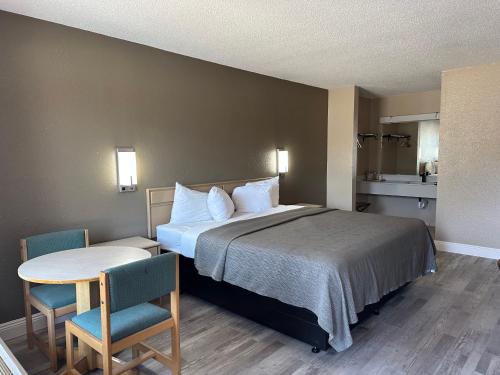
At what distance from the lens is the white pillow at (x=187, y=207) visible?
3.64m

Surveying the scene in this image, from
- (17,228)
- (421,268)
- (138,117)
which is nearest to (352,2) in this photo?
(138,117)

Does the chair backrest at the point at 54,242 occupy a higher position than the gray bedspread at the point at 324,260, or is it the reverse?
the chair backrest at the point at 54,242

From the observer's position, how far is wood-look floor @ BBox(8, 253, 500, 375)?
2301 millimetres

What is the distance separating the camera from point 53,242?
264 cm

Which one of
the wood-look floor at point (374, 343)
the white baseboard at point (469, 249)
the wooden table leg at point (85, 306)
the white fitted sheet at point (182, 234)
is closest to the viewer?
the wooden table leg at point (85, 306)

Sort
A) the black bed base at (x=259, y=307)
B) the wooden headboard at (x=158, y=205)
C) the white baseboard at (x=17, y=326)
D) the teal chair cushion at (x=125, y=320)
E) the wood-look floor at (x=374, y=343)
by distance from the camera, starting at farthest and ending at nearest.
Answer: the wooden headboard at (x=158, y=205), the white baseboard at (x=17, y=326), the black bed base at (x=259, y=307), the wood-look floor at (x=374, y=343), the teal chair cushion at (x=125, y=320)

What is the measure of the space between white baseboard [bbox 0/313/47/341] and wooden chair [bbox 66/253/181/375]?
3.29ft

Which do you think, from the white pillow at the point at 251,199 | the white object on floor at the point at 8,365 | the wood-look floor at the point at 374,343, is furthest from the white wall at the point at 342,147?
the white object on floor at the point at 8,365

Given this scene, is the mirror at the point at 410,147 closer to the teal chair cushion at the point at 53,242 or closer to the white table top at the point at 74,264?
the white table top at the point at 74,264

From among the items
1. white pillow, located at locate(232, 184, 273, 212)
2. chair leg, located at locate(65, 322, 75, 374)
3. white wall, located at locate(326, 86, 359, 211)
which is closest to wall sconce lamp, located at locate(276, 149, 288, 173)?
white pillow, located at locate(232, 184, 273, 212)

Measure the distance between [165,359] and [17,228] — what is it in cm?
163

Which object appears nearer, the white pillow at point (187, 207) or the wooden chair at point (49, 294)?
the wooden chair at point (49, 294)

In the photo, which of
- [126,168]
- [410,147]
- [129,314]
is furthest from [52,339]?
[410,147]

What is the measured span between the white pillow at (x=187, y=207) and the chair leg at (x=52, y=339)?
1.56 metres
